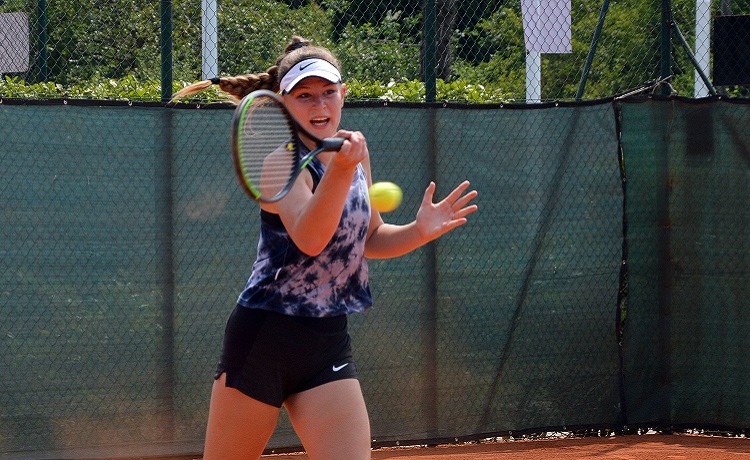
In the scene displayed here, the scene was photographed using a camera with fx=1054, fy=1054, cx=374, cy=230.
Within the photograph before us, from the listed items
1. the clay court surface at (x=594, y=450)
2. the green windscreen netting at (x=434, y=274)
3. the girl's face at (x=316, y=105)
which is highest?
the girl's face at (x=316, y=105)

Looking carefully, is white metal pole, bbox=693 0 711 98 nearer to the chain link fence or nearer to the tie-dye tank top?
the chain link fence

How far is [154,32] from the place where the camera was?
34.7ft

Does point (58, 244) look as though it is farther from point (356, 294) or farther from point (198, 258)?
point (356, 294)

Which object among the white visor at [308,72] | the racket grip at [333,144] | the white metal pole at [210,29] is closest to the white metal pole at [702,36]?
the white metal pole at [210,29]

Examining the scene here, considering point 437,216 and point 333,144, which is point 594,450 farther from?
point 333,144

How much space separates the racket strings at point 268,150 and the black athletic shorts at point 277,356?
1.30ft

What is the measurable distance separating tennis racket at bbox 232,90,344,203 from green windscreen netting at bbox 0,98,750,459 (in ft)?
9.35

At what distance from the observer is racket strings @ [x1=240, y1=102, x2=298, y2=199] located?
8.92ft

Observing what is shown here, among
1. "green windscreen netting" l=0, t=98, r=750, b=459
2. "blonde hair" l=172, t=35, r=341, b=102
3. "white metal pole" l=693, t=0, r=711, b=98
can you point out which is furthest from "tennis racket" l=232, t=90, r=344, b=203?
"white metal pole" l=693, t=0, r=711, b=98

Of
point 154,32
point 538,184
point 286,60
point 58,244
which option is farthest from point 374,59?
point 286,60

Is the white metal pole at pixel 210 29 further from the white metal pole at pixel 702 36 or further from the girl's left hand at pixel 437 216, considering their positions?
the girl's left hand at pixel 437 216

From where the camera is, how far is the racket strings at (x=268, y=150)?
8.92ft

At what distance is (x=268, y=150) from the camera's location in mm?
2807

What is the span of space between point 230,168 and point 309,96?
8.92 feet
